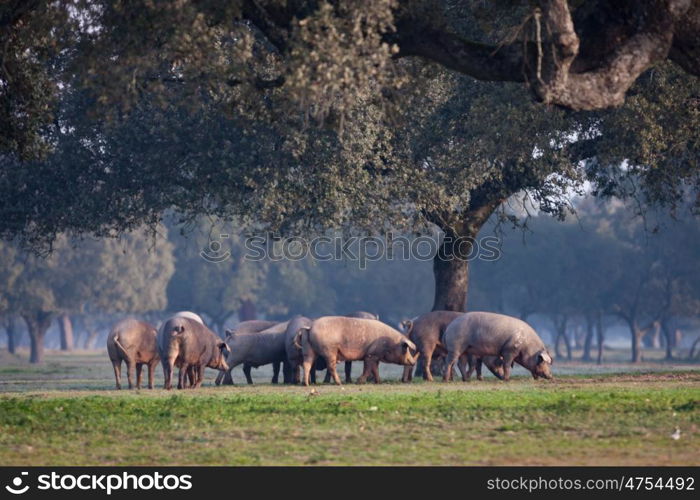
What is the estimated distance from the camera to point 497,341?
29.5 metres

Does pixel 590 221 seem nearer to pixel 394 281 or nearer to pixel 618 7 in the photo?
pixel 394 281

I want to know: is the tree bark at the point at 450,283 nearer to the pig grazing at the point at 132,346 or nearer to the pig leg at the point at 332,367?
the pig leg at the point at 332,367

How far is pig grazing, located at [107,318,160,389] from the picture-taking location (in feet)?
96.8

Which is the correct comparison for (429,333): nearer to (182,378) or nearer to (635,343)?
(182,378)

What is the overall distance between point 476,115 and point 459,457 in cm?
1793

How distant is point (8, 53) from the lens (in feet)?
68.4

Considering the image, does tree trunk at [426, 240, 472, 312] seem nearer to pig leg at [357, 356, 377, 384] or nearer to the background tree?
pig leg at [357, 356, 377, 384]

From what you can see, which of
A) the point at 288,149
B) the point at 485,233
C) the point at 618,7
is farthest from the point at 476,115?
the point at 485,233

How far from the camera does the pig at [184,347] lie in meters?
28.5

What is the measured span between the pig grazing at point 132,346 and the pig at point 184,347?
0.63 metres

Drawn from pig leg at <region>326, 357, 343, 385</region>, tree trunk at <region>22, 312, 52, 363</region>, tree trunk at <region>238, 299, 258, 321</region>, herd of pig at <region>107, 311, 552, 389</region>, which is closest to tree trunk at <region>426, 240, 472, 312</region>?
herd of pig at <region>107, 311, 552, 389</region>

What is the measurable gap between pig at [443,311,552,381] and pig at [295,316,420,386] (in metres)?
1.19

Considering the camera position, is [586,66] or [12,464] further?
[586,66]
